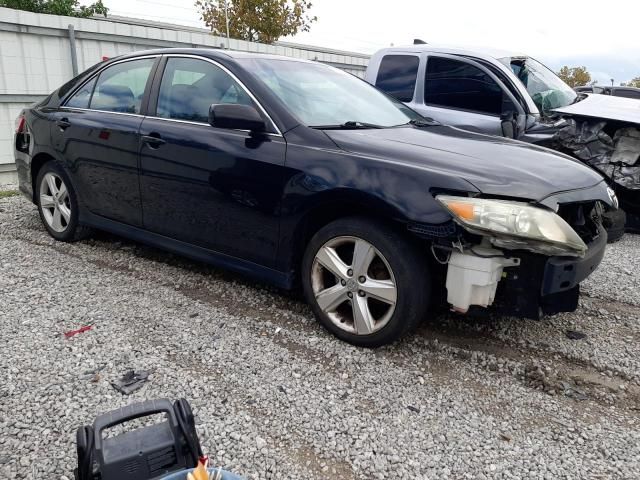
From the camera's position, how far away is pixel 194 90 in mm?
3676

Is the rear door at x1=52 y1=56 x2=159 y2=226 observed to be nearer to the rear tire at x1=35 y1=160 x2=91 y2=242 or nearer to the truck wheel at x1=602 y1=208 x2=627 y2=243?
the rear tire at x1=35 y1=160 x2=91 y2=242

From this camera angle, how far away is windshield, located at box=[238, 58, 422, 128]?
3.35 meters

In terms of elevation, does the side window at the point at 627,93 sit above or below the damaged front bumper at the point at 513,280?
above

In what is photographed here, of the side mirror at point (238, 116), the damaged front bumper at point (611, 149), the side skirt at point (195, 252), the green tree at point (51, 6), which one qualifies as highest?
the green tree at point (51, 6)

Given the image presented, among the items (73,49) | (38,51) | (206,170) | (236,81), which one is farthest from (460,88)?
(38,51)

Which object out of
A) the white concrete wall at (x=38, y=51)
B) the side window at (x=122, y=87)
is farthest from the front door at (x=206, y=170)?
the white concrete wall at (x=38, y=51)

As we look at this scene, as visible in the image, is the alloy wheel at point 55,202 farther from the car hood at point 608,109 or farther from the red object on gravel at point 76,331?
the car hood at point 608,109

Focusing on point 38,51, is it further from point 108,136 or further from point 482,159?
point 482,159

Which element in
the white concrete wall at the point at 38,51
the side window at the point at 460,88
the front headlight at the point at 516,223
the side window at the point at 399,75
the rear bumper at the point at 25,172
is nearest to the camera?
the front headlight at the point at 516,223

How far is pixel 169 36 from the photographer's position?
998 centimetres

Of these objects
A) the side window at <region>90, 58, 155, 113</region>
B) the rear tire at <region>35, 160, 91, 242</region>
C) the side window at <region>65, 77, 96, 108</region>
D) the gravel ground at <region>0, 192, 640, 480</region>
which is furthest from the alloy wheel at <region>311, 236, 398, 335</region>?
the side window at <region>65, 77, 96, 108</region>

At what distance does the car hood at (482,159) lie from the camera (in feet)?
8.63

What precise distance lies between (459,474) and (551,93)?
566cm

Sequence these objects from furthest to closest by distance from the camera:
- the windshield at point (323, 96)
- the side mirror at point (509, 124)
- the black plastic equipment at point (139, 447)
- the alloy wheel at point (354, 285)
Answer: the side mirror at point (509, 124), the windshield at point (323, 96), the alloy wheel at point (354, 285), the black plastic equipment at point (139, 447)
